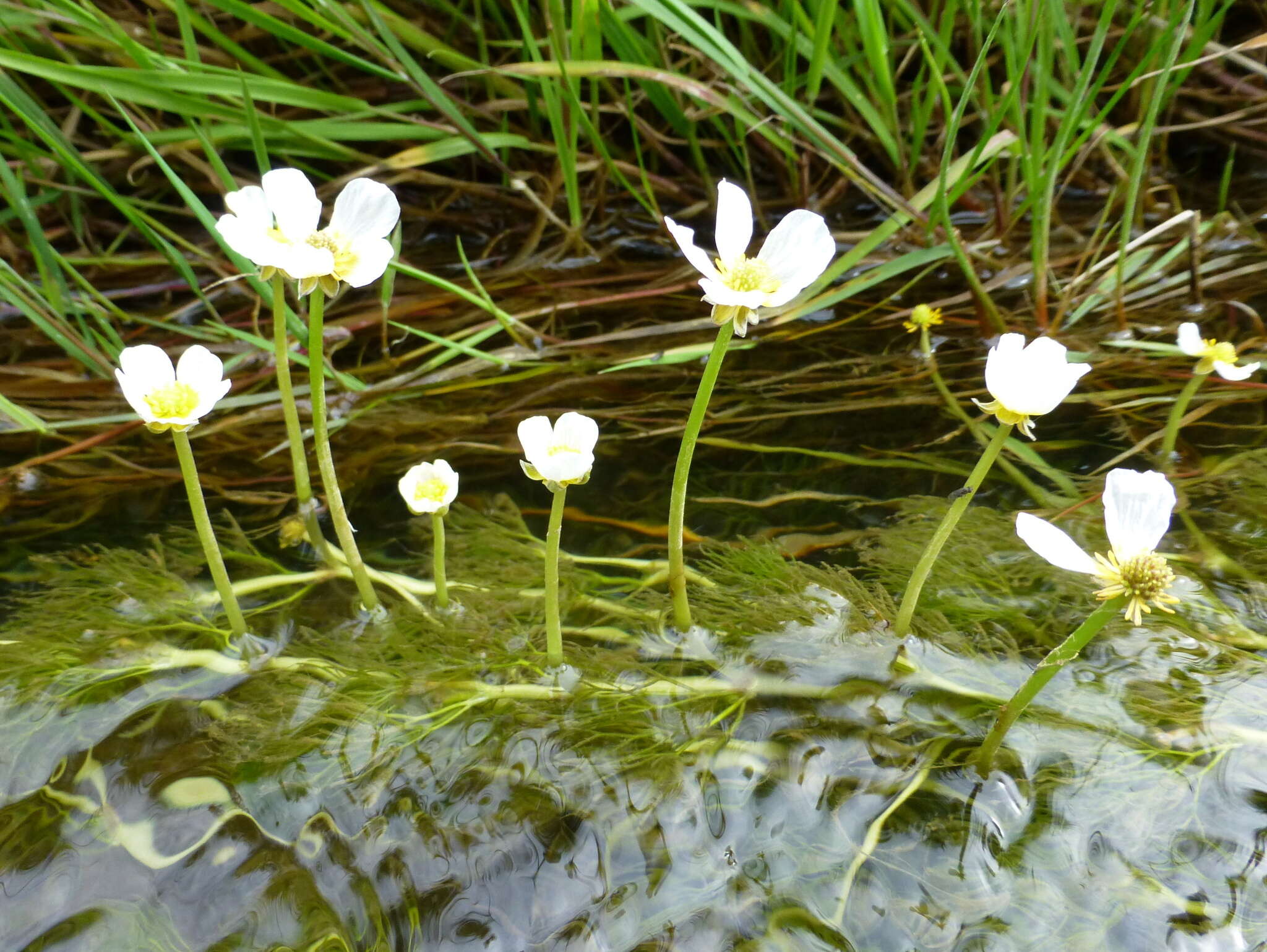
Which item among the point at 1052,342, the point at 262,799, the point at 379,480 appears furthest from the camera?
the point at 379,480

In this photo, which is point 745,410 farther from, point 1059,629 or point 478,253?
point 478,253

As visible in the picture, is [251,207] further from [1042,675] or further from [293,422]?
[1042,675]

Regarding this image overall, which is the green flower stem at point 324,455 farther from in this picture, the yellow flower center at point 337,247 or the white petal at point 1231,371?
the white petal at point 1231,371

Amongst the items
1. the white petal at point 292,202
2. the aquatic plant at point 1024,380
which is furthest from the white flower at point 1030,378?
the white petal at point 292,202

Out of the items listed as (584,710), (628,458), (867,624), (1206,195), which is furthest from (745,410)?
(1206,195)

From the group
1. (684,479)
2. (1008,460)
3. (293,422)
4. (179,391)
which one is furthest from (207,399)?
(1008,460)

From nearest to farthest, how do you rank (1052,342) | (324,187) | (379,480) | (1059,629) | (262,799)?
(1052,342) → (262,799) → (1059,629) → (379,480) → (324,187)
